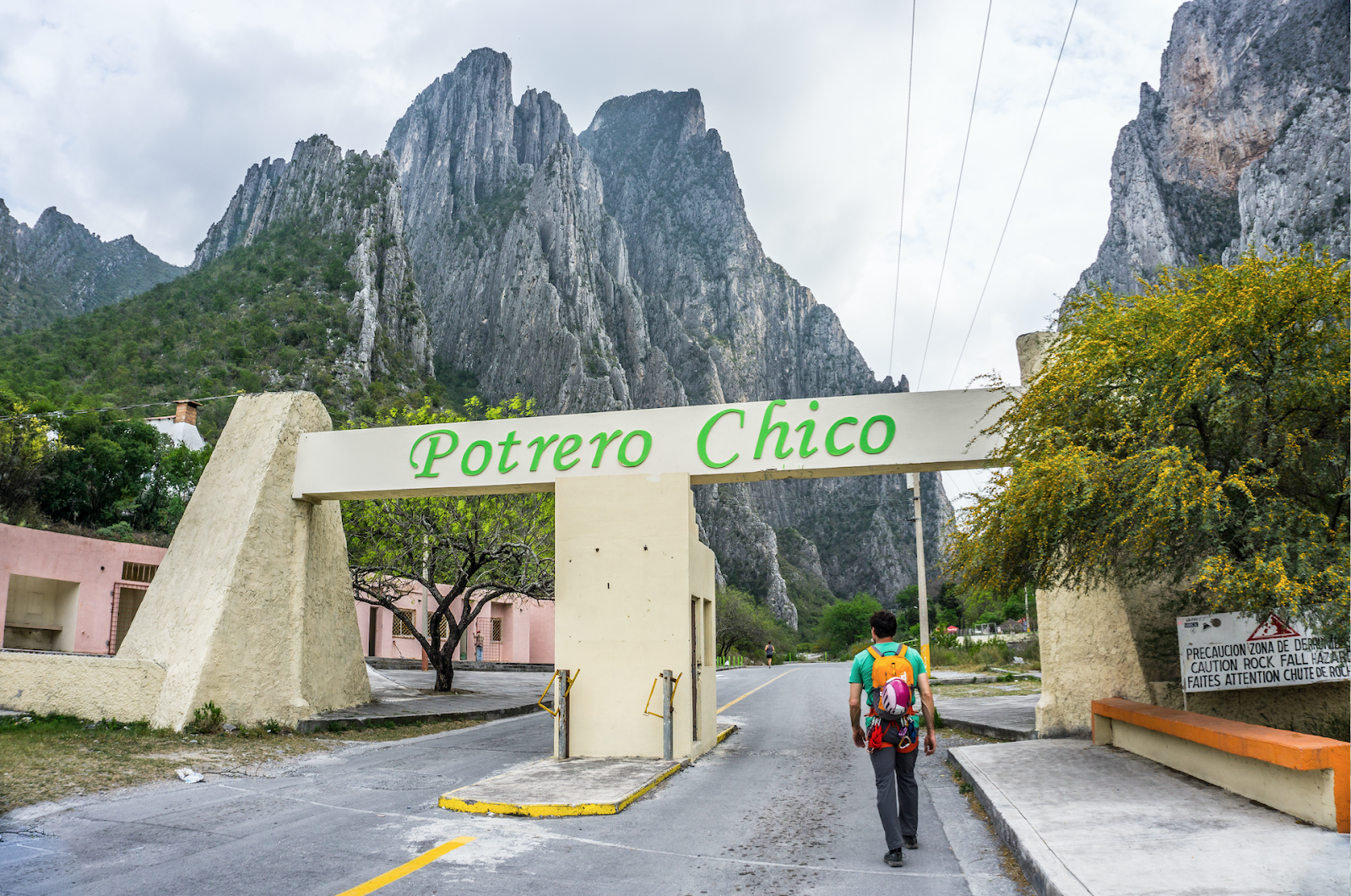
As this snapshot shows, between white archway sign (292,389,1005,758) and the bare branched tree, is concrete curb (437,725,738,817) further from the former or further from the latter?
the bare branched tree

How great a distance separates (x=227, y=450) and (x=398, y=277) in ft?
205

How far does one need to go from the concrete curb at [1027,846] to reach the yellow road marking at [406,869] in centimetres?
368

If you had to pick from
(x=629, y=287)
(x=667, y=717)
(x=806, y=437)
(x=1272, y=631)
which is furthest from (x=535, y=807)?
(x=629, y=287)

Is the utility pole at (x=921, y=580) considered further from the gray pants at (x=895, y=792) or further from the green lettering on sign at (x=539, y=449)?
the gray pants at (x=895, y=792)

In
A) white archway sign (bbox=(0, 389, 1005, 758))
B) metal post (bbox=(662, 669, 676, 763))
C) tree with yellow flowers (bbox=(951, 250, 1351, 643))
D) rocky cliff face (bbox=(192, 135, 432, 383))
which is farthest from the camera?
rocky cliff face (bbox=(192, 135, 432, 383))

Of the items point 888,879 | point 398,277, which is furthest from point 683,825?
point 398,277

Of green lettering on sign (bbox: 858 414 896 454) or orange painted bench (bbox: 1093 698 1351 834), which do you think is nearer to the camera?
orange painted bench (bbox: 1093 698 1351 834)

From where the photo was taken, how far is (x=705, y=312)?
439 ft

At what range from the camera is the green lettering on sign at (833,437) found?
1132 cm

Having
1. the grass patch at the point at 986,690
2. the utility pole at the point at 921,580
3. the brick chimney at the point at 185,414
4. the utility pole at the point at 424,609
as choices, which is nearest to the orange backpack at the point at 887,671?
the utility pole at the point at 921,580

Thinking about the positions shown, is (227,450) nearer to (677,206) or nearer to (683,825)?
(683,825)

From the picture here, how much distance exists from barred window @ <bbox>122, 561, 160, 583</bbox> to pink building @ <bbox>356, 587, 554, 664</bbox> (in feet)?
28.2

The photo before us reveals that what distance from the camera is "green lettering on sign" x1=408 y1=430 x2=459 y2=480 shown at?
41.4 feet

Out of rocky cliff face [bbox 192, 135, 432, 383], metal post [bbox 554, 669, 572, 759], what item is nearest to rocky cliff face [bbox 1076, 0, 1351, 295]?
rocky cliff face [bbox 192, 135, 432, 383]
